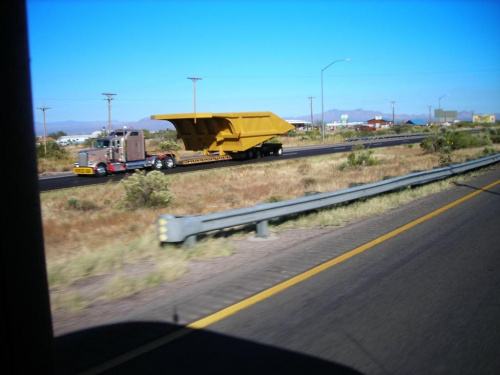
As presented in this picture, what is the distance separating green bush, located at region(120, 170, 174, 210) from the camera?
1433 centimetres

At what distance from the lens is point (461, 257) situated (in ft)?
24.5

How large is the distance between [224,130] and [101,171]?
8.84 metres

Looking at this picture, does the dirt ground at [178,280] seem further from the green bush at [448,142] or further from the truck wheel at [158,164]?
the green bush at [448,142]

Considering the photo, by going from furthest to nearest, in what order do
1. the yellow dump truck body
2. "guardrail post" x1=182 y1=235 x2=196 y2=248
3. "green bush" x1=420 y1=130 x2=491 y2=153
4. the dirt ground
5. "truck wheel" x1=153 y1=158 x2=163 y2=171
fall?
"green bush" x1=420 y1=130 x2=491 y2=153 < the yellow dump truck body < "truck wheel" x1=153 y1=158 x2=163 y2=171 < "guardrail post" x1=182 y1=235 x2=196 y2=248 < the dirt ground

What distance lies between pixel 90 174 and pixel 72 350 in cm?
2339

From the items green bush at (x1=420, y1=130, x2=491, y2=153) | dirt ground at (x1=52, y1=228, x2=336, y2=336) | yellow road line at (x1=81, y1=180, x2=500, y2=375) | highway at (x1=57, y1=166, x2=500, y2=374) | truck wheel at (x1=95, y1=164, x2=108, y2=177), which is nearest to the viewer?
highway at (x1=57, y1=166, x2=500, y2=374)

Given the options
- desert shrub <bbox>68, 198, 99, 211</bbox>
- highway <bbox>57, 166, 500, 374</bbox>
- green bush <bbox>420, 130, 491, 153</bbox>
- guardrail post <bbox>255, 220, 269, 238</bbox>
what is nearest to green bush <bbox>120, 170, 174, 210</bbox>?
desert shrub <bbox>68, 198, 99, 211</bbox>

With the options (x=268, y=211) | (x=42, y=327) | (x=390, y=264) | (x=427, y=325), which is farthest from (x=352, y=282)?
(x=42, y=327)

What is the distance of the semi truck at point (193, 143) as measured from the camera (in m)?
26.8

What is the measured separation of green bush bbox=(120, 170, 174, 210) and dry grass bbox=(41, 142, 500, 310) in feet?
1.41

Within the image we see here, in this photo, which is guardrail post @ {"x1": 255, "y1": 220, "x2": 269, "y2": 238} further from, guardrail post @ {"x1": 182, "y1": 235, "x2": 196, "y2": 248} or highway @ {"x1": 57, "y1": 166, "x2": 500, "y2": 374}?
guardrail post @ {"x1": 182, "y1": 235, "x2": 196, "y2": 248}

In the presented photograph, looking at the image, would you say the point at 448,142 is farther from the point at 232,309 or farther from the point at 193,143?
the point at 232,309

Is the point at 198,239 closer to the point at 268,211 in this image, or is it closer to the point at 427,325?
the point at 268,211

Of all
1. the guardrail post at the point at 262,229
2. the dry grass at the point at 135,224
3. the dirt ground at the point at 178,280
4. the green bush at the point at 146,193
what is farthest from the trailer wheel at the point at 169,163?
the guardrail post at the point at 262,229
